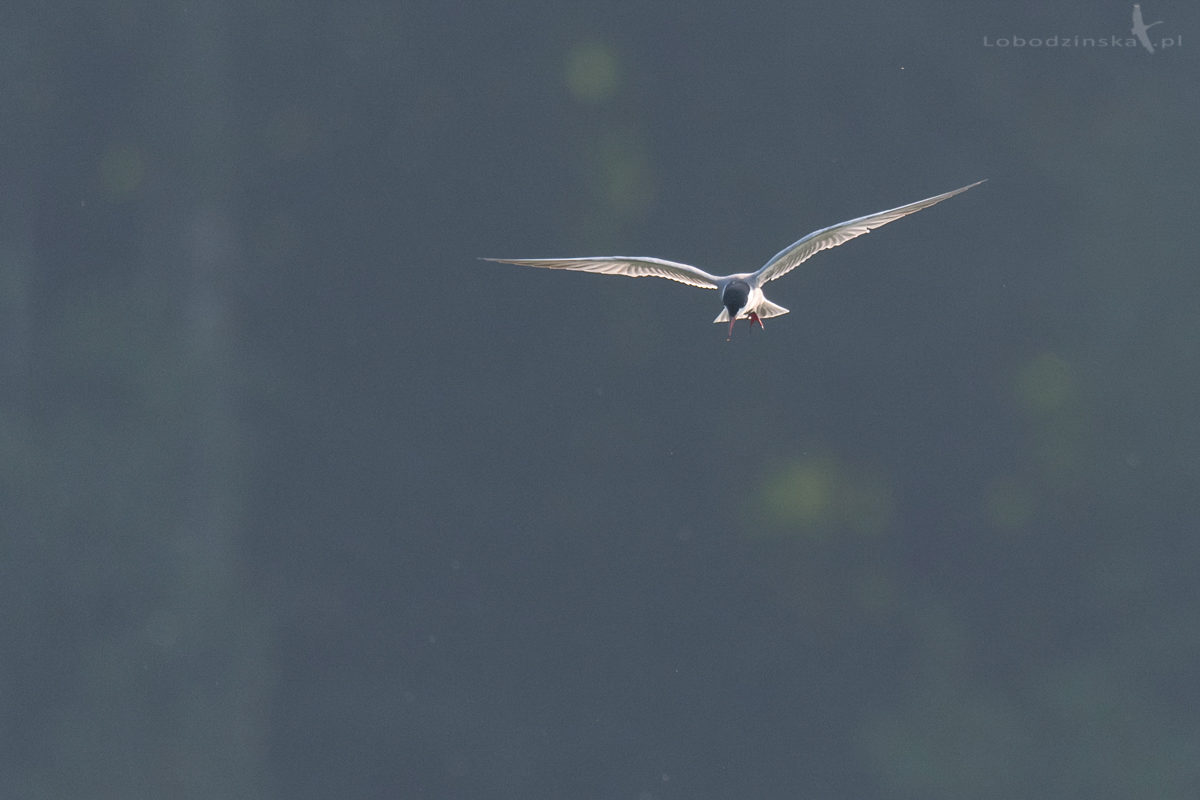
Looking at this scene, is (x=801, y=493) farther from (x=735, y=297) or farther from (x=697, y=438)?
(x=735, y=297)

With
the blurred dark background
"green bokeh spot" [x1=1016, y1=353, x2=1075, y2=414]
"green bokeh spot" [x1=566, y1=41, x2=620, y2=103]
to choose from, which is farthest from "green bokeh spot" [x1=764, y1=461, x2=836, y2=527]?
"green bokeh spot" [x1=566, y1=41, x2=620, y2=103]

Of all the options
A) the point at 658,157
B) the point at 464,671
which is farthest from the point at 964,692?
the point at 658,157

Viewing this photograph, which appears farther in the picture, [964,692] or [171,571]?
[171,571]

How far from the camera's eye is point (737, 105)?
34.4 meters

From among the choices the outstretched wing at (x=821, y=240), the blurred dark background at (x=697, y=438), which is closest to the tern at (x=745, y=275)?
the outstretched wing at (x=821, y=240)

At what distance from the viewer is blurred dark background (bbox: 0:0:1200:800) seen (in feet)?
112

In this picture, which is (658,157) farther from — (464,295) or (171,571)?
(171,571)

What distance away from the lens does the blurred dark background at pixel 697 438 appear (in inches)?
1341

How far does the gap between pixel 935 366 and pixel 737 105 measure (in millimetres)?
8075

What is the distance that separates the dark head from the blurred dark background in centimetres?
1644

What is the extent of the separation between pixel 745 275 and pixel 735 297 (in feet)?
1.57

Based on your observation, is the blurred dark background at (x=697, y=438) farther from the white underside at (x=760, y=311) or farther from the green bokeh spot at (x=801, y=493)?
the white underside at (x=760, y=311)

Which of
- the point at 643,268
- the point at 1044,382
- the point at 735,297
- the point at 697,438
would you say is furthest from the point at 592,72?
the point at 735,297

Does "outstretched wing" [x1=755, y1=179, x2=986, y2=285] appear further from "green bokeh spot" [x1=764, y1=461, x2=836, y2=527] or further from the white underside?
"green bokeh spot" [x1=764, y1=461, x2=836, y2=527]
